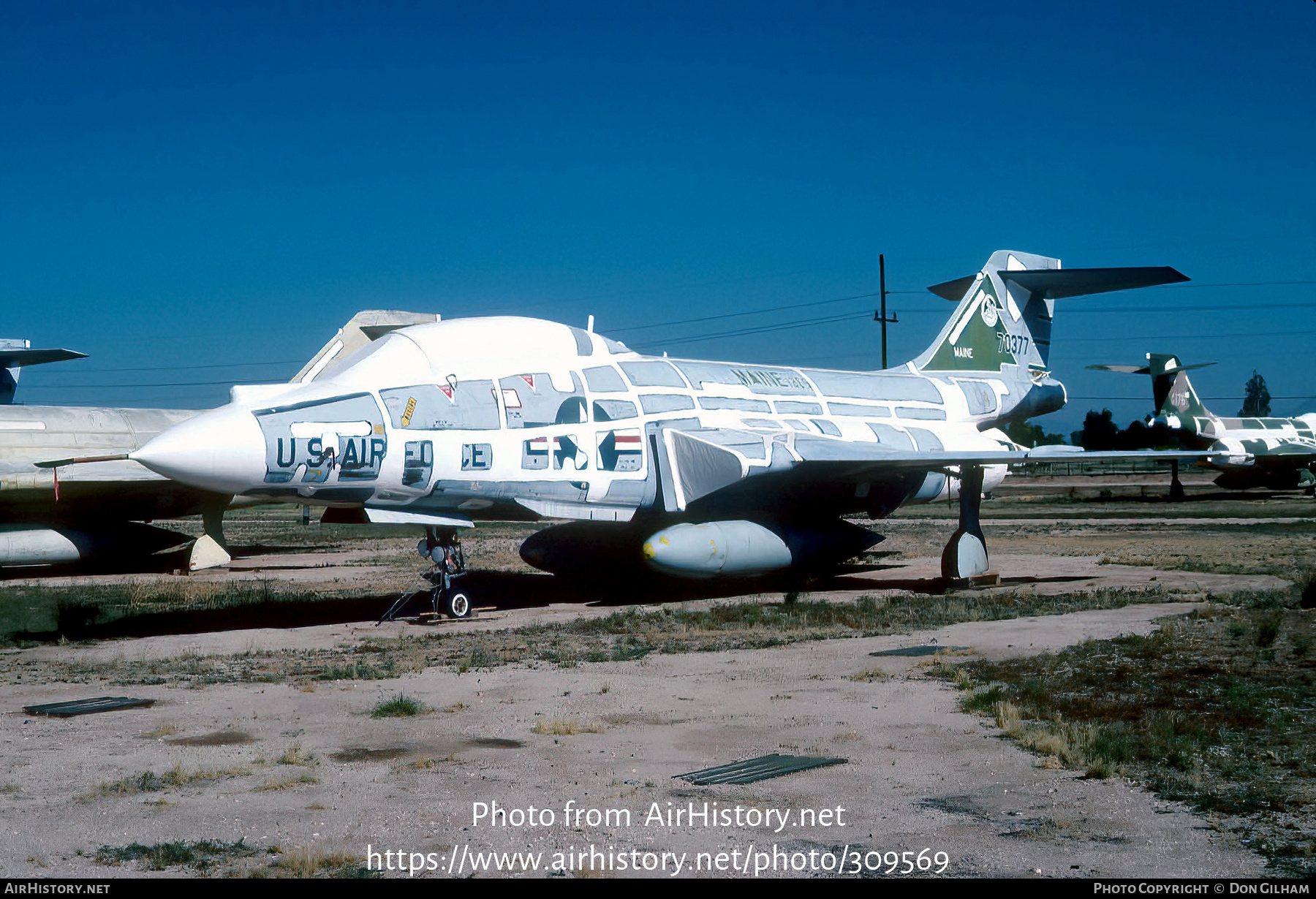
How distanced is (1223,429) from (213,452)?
154 ft

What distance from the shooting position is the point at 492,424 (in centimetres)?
1354

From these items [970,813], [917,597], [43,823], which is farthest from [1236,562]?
[43,823]

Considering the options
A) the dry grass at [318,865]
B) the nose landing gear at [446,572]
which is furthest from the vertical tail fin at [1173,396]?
the dry grass at [318,865]

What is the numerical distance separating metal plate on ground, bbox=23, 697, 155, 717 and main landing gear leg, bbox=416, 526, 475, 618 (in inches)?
194

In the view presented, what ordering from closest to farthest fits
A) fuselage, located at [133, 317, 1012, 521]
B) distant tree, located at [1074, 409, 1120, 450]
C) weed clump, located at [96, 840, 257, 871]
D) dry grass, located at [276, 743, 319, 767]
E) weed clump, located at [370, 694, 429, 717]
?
weed clump, located at [96, 840, 257, 871] → dry grass, located at [276, 743, 319, 767] → weed clump, located at [370, 694, 429, 717] → fuselage, located at [133, 317, 1012, 521] → distant tree, located at [1074, 409, 1120, 450]

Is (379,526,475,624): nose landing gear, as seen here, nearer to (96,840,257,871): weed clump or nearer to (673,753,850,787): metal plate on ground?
(673,753,850,787): metal plate on ground

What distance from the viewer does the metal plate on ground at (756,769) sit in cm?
651

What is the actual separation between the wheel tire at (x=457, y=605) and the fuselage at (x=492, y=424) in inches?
43.6

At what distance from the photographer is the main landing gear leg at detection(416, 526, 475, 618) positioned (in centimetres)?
1389

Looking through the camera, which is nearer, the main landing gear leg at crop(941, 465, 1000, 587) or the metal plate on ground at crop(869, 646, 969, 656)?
the metal plate on ground at crop(869, 646, 969, 656)

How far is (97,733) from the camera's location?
26.0 feet

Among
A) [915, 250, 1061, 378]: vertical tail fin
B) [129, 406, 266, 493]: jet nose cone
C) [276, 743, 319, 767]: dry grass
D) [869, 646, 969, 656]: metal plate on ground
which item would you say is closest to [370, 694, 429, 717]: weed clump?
[276, 743, 319, 767]: dry grass

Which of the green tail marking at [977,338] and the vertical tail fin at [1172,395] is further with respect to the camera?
the vertical tail fin at [1172,395]

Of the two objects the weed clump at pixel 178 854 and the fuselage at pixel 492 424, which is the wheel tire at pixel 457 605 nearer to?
the fuselage at pixel 492 424
